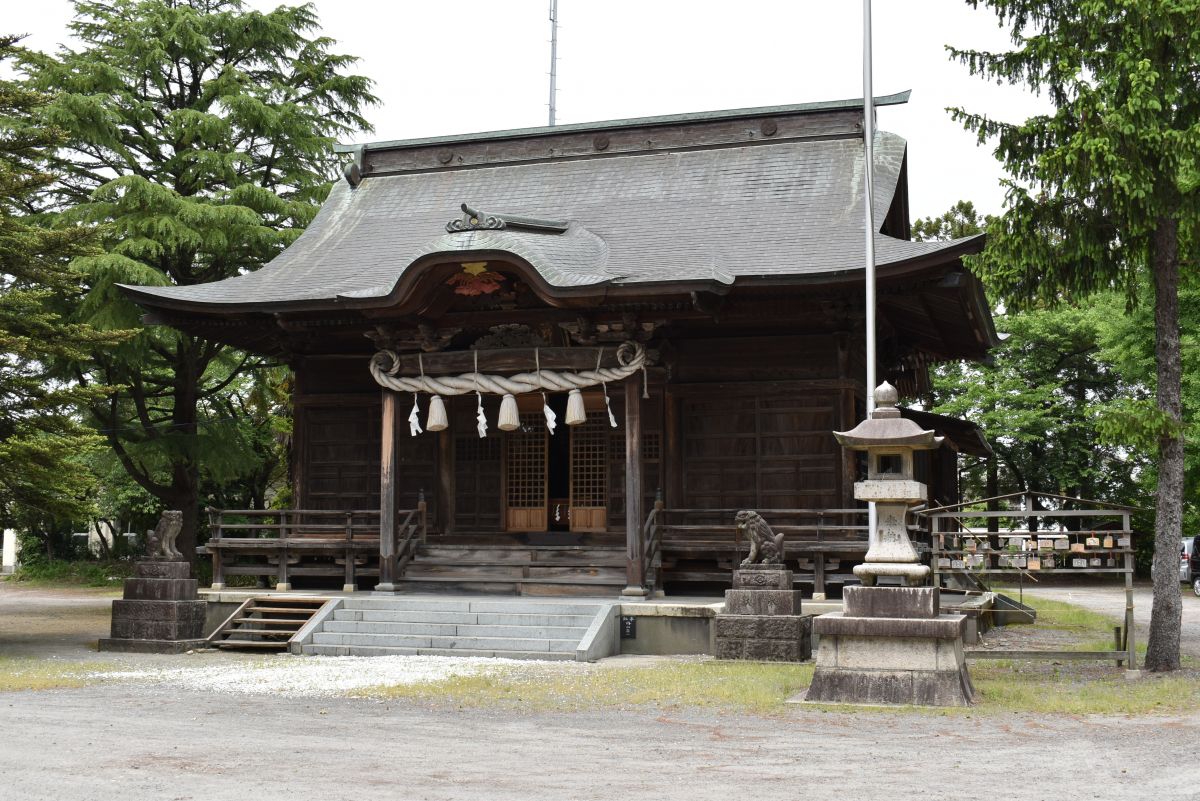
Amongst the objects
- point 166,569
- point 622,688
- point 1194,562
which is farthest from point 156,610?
point 1194,562

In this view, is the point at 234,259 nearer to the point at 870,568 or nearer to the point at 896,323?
the point at 896,323

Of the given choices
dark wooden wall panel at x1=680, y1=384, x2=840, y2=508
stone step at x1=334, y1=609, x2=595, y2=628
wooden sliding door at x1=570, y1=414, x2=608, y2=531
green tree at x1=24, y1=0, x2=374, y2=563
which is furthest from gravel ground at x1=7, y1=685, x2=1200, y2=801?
green tree at x1=24, y1=0, x2=374, y2=563

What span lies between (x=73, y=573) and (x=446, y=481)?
23.3 metres

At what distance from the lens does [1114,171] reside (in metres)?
12.7

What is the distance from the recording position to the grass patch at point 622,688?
1084 centimetres

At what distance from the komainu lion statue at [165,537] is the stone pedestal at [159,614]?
11 centimetres

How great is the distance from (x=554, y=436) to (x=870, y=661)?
8907mm

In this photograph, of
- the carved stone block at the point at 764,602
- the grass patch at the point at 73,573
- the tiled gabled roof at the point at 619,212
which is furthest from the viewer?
the grass patch at the point at 73,573

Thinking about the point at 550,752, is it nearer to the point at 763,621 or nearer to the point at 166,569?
the point at 763,621

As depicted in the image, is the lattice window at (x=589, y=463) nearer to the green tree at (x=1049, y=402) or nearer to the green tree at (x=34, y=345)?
the green tree at (x=34, y=345)

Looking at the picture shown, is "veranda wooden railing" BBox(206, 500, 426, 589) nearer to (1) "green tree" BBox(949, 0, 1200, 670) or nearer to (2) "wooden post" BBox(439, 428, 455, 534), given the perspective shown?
(2) "wooden post" BBox(439, 428, 455, 534)

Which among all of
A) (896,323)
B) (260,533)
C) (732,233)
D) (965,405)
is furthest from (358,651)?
(965,405)

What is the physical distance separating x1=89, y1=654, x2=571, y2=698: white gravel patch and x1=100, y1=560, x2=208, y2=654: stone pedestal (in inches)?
62.2

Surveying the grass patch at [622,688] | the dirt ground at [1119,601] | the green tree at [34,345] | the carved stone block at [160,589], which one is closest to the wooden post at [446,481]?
the carved stone block at [160,589]
